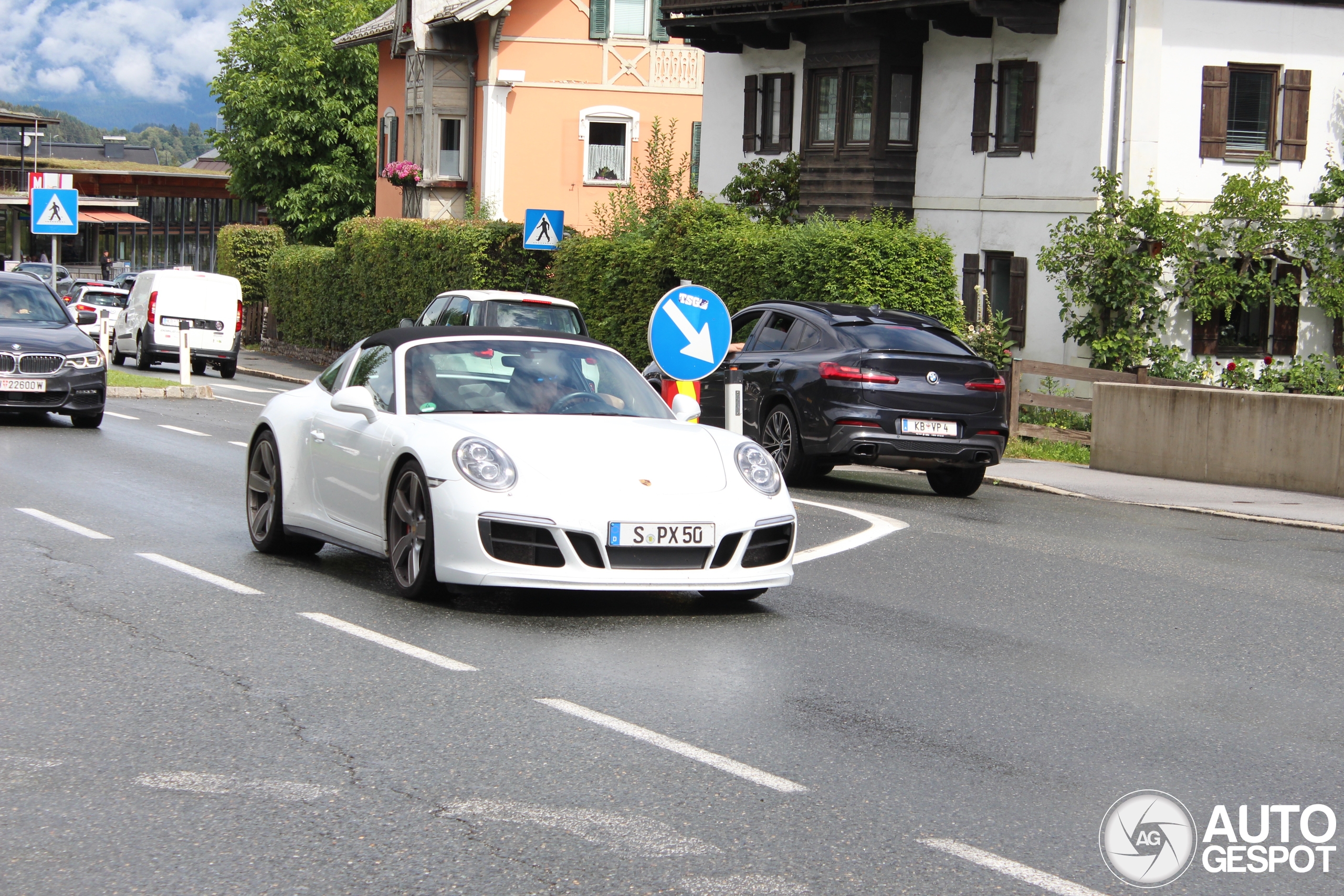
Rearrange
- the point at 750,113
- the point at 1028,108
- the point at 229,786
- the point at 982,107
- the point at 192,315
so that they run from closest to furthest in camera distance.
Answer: the point at 229,786 → the point at 1028,108 → the point at 982,107 → the point at 750,113 → the point at 192,315

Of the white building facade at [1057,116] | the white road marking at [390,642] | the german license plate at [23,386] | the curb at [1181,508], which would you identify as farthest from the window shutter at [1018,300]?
the white road marking at [390,642]

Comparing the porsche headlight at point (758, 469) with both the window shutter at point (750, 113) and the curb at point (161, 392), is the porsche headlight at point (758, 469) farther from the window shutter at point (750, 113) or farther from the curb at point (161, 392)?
the window shutter at point (750, 113)

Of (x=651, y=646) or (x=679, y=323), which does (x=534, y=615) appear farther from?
(x=679, y=323)

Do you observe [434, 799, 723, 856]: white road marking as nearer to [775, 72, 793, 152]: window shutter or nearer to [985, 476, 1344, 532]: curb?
[985, 476, 1344, 532]: curb

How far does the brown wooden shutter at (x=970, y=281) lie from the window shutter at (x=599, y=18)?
20681 millimetres

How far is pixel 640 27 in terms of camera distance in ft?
159

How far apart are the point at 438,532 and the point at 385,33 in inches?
1860

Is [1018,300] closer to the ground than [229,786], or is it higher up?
higher up

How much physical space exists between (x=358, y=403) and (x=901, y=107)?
23715 millimetres

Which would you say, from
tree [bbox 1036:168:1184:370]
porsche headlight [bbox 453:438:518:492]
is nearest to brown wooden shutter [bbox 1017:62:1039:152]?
tree [bbox 1036:168:1184:370]

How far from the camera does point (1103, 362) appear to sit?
2714 centimetres

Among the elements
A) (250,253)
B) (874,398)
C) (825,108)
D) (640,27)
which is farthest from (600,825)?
(250,253)

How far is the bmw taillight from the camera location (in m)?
15.6

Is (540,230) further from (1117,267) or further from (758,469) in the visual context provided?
(758,469)
